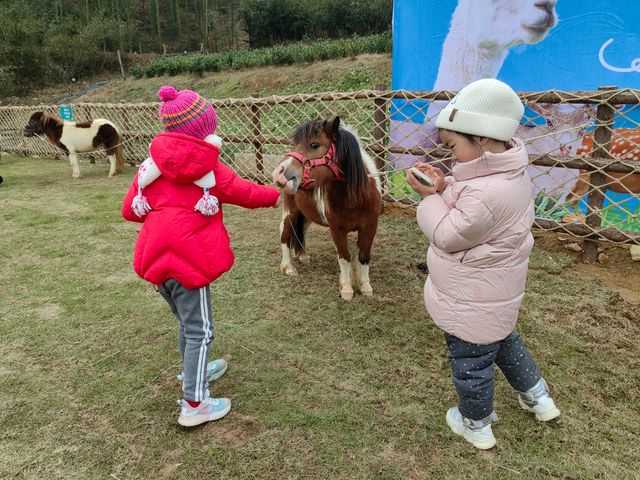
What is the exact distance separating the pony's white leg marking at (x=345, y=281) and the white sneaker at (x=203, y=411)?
4.19ft

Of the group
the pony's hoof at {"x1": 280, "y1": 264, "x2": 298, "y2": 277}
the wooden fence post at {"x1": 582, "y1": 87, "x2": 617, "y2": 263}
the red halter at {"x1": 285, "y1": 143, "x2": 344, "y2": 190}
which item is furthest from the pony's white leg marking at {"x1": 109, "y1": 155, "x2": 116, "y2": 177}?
the wooden fence post at {"x1": 582, "y1": 87, "x2": 617, "y2": 263}

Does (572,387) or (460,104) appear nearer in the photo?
(460,104)

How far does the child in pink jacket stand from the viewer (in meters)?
1.32

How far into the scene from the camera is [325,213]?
2.85m

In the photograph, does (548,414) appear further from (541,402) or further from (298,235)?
(298,235)

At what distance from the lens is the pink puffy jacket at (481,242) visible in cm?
133

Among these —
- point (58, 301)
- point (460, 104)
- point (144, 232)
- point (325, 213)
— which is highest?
point (460, 104)

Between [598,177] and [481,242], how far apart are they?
8.54 feet

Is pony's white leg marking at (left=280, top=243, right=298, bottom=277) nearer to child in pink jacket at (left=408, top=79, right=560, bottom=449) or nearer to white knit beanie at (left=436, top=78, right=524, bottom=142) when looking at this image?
child in pink jacket at (left=408, top=79, right=560, bottom=449)

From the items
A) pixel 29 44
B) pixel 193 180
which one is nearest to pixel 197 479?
pixel 193 180

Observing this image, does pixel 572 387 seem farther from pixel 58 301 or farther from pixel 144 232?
pixel 58 301

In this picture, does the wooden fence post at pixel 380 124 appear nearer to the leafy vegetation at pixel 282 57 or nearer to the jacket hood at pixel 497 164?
the jacket hood at pixel 497 164

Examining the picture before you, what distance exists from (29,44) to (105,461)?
27.4 metres

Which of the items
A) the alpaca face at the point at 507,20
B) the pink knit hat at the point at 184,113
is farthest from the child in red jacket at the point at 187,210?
the alpaca face at the point at 507,20
